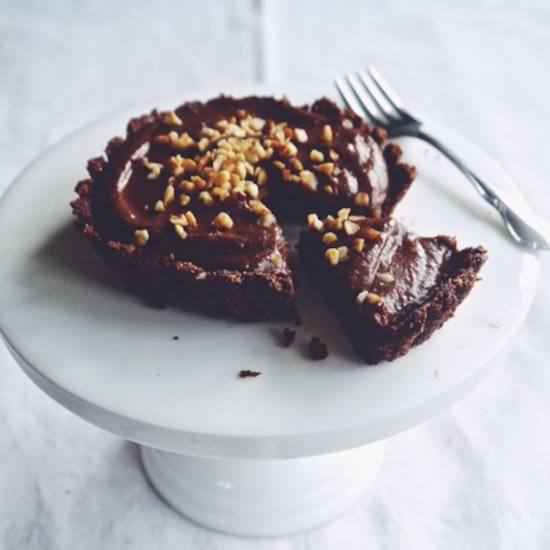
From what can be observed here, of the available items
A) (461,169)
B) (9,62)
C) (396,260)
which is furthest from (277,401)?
(9,62)

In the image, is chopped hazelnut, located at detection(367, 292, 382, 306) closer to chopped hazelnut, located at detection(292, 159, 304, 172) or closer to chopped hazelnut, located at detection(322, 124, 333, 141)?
chopped hazelnut, located at detection(292, 159, 304, 172)

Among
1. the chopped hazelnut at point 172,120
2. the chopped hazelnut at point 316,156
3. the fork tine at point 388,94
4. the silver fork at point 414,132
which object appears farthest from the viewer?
the fork tine at point 388,94

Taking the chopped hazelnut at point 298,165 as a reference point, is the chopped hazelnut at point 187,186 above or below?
below

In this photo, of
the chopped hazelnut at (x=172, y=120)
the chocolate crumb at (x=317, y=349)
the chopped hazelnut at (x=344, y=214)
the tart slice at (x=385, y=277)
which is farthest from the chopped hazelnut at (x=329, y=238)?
the chopped hazelnut at (x=172, y=120)

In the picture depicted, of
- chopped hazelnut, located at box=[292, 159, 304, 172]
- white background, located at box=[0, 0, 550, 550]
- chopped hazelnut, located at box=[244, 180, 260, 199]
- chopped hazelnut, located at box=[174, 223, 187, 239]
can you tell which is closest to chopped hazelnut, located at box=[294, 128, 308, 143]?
chopped hazelnut, located at box=[292, 159, 304, 172]

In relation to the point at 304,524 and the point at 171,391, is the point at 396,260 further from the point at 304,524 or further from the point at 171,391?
the point at 304,524

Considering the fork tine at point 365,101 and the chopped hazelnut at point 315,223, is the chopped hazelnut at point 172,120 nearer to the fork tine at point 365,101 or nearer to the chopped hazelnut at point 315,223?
the chopped hazelnut at point 315,223

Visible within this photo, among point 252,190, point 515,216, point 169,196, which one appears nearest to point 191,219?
point 169,196
